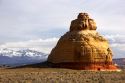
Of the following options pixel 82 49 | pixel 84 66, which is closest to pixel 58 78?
pixel 84 66

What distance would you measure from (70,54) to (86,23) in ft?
29.2

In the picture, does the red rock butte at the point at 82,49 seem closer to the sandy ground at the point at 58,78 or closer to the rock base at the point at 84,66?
the rock base at the point at 84,66

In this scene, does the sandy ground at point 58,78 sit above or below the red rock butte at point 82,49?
below

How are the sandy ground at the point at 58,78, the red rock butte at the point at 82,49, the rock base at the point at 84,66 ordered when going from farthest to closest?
1. the red rock butte at the point at 82,49
2. the rock base at the point at 84,66
3. the sandy ground at the point at 58,78

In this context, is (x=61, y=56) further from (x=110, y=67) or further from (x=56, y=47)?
(x=110, y=67)

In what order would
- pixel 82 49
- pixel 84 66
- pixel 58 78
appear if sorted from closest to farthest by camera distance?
pixel 58 78
pixel 84 66
pixel 82 49

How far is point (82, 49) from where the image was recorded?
89.5m

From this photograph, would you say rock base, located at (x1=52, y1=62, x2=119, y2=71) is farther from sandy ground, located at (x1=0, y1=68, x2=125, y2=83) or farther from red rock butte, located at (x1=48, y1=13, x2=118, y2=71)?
sandy ground, located at (x1=0, y1=68, x2=125, y2=83)

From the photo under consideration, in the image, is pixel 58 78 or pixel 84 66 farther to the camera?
pixel 84 66

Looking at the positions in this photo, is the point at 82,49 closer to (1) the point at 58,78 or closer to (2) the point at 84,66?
(2) the point at 84,66

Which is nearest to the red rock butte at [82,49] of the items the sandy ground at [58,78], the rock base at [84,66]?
the rock base at [84,66]

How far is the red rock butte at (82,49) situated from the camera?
8950 cm

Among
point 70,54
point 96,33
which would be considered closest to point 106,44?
point 96,33

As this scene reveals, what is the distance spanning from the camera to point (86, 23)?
93.4 meters
